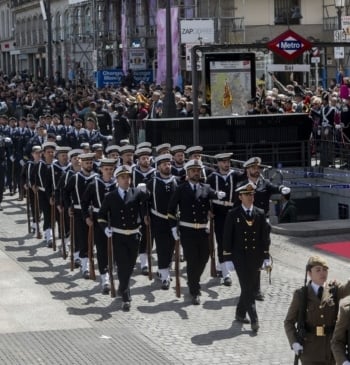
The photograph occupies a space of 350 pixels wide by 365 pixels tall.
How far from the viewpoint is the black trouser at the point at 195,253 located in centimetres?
1334

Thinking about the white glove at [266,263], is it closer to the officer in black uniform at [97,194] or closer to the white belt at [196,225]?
the white belt at [196,225]

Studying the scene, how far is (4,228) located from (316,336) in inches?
483

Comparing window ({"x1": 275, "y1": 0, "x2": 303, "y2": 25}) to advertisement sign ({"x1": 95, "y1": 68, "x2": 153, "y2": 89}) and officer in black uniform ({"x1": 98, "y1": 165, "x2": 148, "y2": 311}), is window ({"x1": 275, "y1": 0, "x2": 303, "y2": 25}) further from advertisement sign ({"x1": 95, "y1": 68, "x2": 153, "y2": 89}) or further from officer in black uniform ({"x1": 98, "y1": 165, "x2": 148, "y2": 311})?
officer in black uniform ({"x1": 98, "y1": 165, "x2": 148, "y2": 311})

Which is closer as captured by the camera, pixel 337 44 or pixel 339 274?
pixel 339 274

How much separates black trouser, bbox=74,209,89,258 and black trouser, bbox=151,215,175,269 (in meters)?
1.20

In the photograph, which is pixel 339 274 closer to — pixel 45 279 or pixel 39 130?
pixel 45 279

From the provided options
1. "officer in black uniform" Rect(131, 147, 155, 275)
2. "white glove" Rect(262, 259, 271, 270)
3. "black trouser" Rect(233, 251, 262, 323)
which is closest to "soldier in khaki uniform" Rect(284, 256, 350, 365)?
"black trouser" Rect(233, 251, 262, 323)

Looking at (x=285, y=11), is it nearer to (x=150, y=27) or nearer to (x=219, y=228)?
(x=150, y=27)

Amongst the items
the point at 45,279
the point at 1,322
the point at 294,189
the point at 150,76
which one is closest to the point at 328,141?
the point at 294,189

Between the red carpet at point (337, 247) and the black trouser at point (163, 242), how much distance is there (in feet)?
10.6

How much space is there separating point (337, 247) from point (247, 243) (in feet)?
17.7

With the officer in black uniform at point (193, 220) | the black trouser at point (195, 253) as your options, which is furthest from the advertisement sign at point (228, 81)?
the black trouser at point (195, 253)

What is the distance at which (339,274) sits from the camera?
14969mm

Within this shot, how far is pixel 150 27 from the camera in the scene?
48344 millimetres
